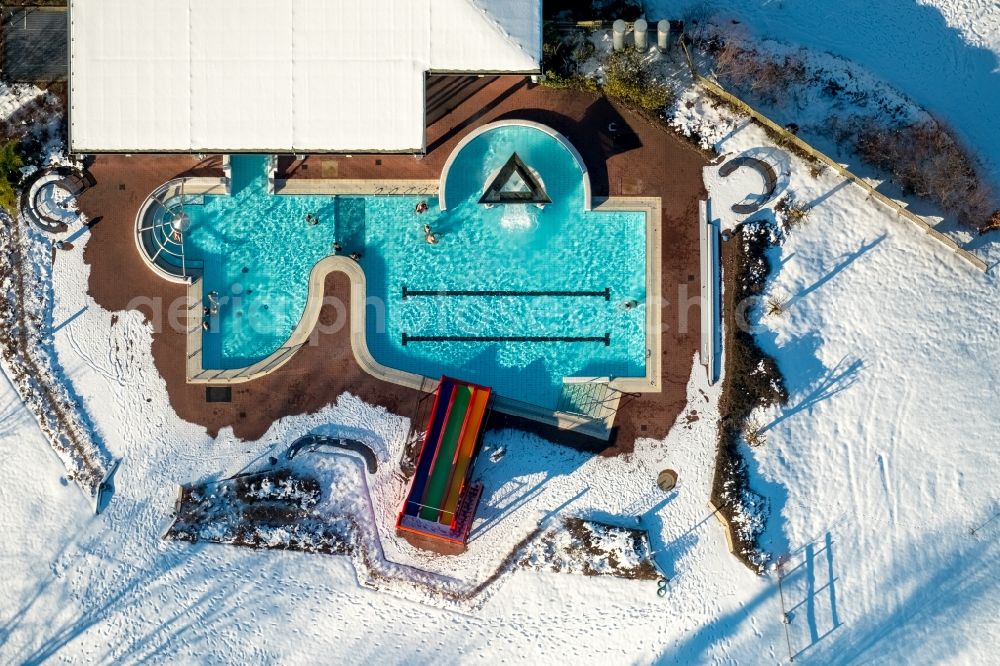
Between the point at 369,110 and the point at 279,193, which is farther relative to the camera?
the point at 279,193

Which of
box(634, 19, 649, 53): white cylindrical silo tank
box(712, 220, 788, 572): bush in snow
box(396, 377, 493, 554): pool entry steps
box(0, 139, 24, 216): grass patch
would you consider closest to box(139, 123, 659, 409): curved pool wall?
box(396, 377, 493, 554): pool entry steps

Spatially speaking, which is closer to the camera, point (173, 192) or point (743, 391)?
point (743, 391)

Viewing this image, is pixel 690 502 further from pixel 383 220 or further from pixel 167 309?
pixel 167 309

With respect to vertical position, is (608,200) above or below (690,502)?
above

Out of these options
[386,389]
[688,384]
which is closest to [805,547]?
[688,384]

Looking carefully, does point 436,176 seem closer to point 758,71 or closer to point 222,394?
point 222,394

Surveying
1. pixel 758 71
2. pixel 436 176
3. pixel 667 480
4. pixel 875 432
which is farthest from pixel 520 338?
pixel 875 432

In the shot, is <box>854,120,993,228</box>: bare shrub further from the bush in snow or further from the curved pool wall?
the curved pool wall
